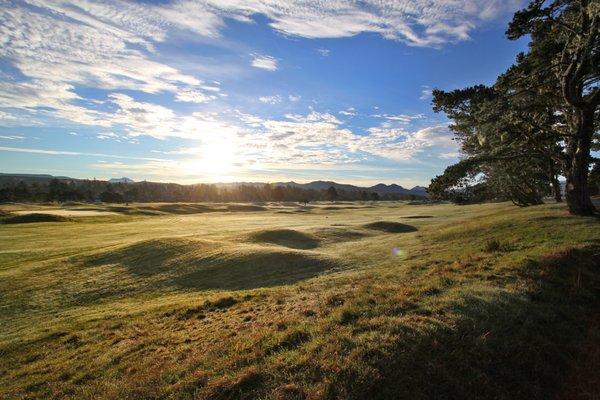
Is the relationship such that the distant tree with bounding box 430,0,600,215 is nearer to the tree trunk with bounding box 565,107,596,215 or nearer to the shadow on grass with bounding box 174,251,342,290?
the tree trunk with bounding box 565,107,596,215

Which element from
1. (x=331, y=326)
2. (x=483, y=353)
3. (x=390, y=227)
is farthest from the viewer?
(x=390, y=227)

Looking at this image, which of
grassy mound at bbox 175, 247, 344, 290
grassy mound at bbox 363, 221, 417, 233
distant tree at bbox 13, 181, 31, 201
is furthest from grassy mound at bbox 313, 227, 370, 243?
distant tree at bbox 13, 181, 31, 201

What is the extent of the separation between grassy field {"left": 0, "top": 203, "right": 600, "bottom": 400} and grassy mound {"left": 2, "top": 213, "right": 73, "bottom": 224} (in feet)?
151

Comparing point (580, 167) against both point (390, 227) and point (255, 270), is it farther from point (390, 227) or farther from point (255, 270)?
point (390, 227)

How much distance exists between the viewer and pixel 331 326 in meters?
11.4

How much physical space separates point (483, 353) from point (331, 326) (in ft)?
13.7

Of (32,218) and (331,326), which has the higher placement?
(331,326)

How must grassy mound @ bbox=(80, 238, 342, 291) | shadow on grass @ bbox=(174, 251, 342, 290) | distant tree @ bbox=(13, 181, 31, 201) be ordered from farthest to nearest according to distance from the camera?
distant tree @ bbox=(13, 181, 31, 201) → grassy mound @ bbox=(80, 238, 342, 291) → shadow on grass @ bbox=(174, 251, 342, 290)

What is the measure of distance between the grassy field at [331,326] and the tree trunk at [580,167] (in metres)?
2.53

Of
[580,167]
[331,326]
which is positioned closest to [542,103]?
[580,167]

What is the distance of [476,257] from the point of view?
19.4 meters

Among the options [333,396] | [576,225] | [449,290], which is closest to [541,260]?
[449,290]

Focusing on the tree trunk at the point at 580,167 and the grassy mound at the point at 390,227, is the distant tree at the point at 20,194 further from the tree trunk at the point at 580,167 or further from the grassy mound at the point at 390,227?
the tree trunk at the point at 580,167

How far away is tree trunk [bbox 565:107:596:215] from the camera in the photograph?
82.0ft
